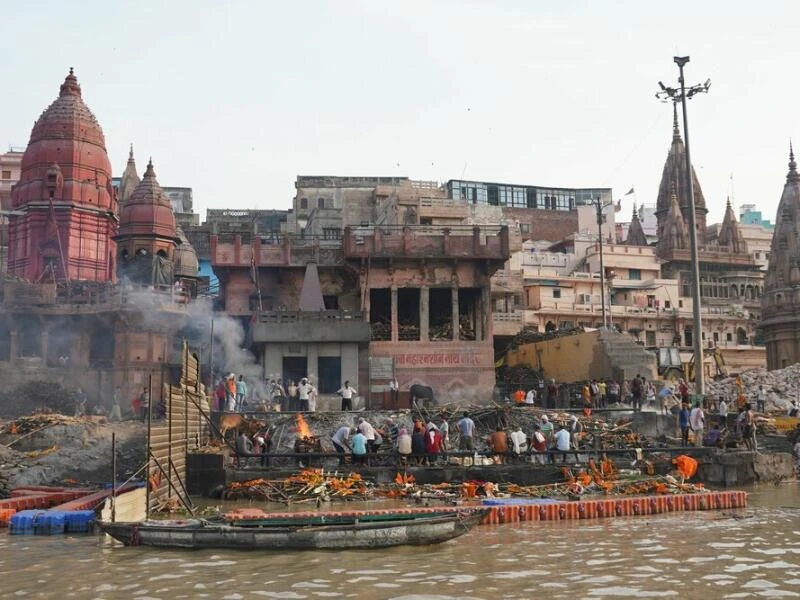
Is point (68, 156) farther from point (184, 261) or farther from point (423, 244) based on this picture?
point (423, 244)

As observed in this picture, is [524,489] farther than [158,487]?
Yes

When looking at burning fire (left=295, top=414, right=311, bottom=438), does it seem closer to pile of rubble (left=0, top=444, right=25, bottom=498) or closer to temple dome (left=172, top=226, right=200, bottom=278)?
pile of rubble (left=0, top=444, right=25, bottom=498)

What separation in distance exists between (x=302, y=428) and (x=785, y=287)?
109 feet

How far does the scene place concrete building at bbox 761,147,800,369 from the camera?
48.3 metres

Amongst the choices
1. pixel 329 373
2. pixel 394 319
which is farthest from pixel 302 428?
pixel 394 319

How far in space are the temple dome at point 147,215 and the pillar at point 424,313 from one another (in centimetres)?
1620

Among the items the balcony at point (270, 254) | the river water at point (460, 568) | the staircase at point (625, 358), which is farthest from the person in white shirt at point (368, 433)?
the balcony at point (270, 254)

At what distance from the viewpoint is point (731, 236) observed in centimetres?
7862

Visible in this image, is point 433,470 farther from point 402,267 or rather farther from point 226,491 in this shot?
point 402,267

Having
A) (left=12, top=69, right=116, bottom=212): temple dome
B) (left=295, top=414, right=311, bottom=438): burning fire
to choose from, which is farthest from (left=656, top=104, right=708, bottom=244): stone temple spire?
Result: (left=295, top=414, right=311, bottom=438): burning fire

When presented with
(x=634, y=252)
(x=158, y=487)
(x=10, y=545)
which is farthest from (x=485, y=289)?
(x=634, y=252)

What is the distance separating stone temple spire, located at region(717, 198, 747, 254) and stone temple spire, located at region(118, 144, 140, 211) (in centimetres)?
4982

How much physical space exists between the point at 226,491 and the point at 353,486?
3.00 m

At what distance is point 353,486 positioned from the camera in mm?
20703
